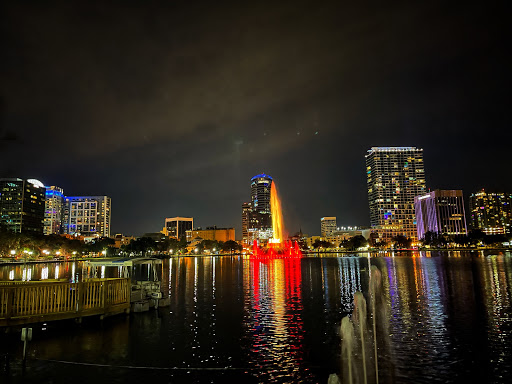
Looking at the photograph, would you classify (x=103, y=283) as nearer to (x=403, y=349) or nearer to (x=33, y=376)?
(x=33, y=376)

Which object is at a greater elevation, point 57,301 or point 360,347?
point 57,301

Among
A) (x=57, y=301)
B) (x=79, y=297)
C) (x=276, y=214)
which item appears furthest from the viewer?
(x=276, y=214)

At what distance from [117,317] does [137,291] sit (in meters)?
3.62

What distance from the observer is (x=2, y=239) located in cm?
11888

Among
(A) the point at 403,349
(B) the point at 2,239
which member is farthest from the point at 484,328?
(B) the point at 2,239

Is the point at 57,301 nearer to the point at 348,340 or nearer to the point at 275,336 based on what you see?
the point at 275,336

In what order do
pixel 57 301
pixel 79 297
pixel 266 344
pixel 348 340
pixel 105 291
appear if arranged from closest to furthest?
pixel 348 340 < pixel 266 344 < pixel 57 301 < pixel 79 297 < pixel 105 291

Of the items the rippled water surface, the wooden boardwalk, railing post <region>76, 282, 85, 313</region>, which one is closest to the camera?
the rippled water surface

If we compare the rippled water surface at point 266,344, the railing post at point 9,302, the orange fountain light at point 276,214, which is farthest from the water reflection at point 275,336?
the orange fountain light at point 276,214

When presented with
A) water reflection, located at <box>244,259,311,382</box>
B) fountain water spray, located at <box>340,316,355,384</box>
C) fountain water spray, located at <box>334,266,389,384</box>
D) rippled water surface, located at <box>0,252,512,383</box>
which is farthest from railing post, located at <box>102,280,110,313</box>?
fountain water spray, located at <box>340,316,355,384</box>

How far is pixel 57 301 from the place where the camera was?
2092 centimetres

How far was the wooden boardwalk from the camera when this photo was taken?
19328 mm

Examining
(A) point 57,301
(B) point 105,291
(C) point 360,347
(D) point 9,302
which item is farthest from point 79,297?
(C) point 360,347

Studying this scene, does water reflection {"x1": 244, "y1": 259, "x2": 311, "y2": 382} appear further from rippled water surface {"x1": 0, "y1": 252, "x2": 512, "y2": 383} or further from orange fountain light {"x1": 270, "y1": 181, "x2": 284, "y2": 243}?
orange fountain light {"x1": 270, "y1": 181, "x2": 284, "y2": 243}
